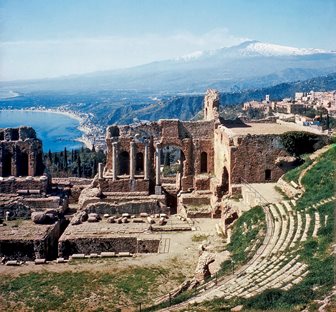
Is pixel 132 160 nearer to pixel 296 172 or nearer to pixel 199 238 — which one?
pixel 199 238

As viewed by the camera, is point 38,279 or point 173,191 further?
point 173,191

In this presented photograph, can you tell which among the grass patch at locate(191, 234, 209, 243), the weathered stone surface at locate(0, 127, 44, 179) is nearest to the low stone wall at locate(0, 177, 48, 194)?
the weathered stone surface at locate(0, 127, 44, 179)

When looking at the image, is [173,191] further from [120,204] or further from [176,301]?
[176,301]

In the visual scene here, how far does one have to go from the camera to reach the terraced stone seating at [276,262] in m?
18.8

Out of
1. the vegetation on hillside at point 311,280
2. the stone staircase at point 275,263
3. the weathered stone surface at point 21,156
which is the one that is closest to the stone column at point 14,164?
the weathered stone surface at point 21,156

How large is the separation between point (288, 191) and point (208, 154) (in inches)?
457

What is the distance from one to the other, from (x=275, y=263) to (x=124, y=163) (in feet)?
83.4

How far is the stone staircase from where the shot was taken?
61.8ft

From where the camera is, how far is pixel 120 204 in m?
38.0

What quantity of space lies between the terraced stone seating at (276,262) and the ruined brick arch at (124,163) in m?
19.0

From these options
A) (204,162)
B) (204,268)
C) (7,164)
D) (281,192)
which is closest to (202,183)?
(204,162)

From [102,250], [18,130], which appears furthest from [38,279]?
[18,130]

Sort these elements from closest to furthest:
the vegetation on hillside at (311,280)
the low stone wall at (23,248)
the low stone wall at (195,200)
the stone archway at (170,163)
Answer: the vegetation on hillside at (311,280)
the low stone wall at (23,248)
the low stone wall at (195,200)
the stone archway at (170,163)

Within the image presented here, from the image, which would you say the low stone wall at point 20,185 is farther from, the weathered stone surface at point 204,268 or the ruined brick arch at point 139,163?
the weathered stone surface at point 204,268
